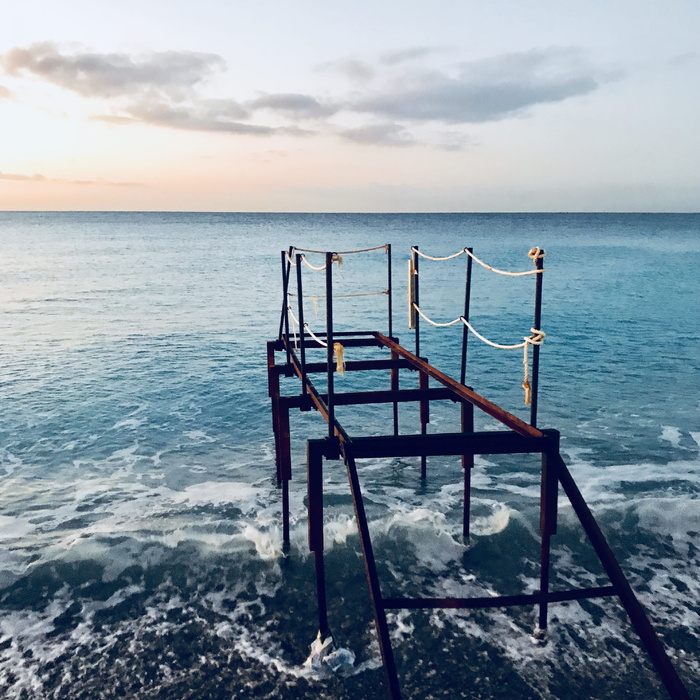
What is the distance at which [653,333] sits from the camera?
98.0 ft

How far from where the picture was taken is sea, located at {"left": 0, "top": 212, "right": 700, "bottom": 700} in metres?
7.68

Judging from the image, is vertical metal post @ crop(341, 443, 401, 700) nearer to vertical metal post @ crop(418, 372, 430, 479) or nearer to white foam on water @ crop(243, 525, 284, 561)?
white foam on water @ crop(243, 525, 284, 561)

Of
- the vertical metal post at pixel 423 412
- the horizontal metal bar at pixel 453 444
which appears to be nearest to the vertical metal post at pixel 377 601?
the horizontal metal bar at pixel 453 444

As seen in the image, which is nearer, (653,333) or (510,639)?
(510,639)

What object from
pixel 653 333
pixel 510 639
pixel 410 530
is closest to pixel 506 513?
pixel 410 530

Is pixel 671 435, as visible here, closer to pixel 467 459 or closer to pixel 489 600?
pixel 467 459

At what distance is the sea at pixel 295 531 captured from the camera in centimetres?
768

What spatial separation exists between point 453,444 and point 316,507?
2.00 metres

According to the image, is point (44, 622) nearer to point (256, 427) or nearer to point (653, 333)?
point (256, 427)

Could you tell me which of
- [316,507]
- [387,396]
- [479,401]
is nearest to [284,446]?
[387,396]

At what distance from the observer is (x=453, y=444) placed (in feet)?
22.5

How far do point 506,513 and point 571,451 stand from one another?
439 centimetres

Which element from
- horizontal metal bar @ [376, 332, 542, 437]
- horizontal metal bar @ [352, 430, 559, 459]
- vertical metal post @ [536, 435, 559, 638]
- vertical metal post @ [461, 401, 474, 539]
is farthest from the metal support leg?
vertical metal post @ [461, 401, 474, 539]

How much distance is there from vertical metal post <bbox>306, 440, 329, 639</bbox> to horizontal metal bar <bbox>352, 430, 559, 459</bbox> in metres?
0.60
